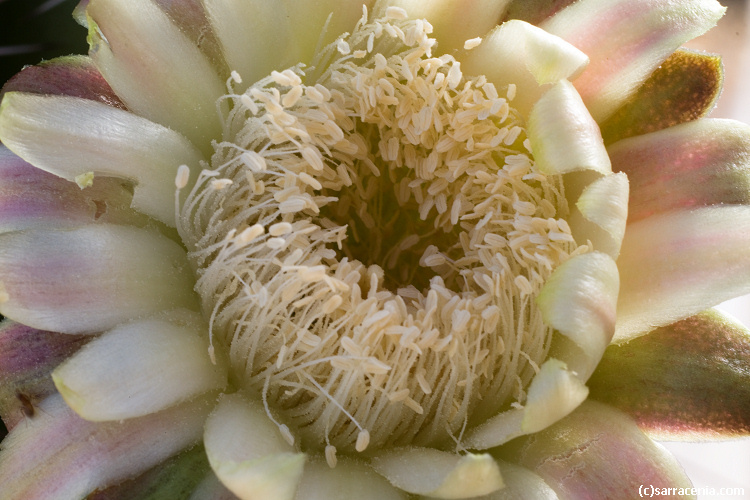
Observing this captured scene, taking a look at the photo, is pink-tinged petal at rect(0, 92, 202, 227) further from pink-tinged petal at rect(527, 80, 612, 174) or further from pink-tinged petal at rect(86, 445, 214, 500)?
pink-tinged petal at rect(527, 80, 612, 174)

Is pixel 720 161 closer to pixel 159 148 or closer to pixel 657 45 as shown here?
pixel 657 45

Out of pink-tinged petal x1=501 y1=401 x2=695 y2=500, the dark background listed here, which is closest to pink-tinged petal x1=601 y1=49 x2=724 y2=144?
pink-tinged petal x1=501 y1=401 x2=695 y2=500

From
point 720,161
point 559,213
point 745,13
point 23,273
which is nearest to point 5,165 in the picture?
point 23,273

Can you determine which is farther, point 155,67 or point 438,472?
point 155,67

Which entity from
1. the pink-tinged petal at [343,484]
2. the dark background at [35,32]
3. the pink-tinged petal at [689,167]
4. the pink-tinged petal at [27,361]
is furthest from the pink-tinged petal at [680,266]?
the dark background at [35,32]

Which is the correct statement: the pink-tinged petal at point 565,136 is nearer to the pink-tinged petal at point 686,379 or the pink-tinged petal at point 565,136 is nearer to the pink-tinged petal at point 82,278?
the pink-tinged petal at point 686,379

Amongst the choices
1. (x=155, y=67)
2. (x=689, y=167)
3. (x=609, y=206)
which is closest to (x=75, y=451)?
(x=155, y=67)

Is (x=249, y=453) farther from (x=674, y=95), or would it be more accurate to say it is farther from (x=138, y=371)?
(x=674, y=95)
